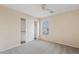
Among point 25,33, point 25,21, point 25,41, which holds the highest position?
point 25,21

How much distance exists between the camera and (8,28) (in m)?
5.61

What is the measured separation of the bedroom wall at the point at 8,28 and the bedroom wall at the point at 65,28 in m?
2.94

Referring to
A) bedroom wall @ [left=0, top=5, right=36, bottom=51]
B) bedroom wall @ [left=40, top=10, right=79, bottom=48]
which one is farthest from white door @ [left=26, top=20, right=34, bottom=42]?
bedroom wall @ [left=0, top=5, right=36, bottom=51]

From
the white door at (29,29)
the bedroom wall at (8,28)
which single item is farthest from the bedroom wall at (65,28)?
the bedroom wall at (8,28)

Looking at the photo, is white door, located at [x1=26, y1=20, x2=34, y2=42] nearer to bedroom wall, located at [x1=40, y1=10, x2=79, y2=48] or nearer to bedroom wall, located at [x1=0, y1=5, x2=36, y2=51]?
bedroom wall, located at [x1=40, y1=10, x2=79, y2=48]

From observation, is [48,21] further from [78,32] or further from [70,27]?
[78,32]

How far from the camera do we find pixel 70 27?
6.66 meters

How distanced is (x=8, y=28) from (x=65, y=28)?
12.1ft

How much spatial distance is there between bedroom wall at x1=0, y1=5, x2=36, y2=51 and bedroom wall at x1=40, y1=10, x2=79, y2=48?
2942 millimetres

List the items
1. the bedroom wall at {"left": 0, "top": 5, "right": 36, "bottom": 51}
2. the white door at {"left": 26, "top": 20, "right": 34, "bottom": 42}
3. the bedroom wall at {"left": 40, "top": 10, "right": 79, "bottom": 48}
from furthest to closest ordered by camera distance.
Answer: the white door at {"left": 26, "top": 20, "right": 34, "bottom": 42}, the bedroom wall at {"left": 40, "top": 10, "right": 79, "bottom": 48}, the bedroom wall at {"left": 0, "top": 5, "right": 36, "bottom": 51}

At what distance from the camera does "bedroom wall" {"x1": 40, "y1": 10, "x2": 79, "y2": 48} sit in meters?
6.29

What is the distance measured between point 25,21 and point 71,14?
340 cm

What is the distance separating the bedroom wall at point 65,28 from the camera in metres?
6.29
